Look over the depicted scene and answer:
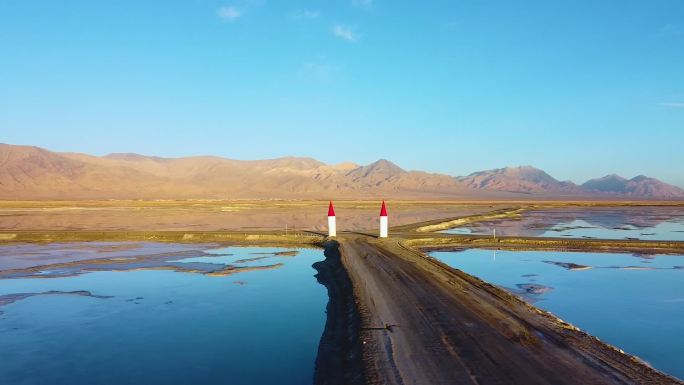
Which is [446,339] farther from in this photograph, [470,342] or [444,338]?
[470,342]

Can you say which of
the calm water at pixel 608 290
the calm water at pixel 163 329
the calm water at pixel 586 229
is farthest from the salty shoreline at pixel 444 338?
the calm water at pixel 586 229

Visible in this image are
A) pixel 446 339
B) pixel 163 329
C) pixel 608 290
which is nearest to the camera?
pixel 446 339

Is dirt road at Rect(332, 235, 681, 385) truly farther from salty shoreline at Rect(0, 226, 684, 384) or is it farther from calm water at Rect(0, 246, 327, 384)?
calm water at Rect(0, 246, 327, 384)

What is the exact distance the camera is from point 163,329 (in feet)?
34.7

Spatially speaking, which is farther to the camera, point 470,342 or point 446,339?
point 446,339

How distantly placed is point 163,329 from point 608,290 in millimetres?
12917

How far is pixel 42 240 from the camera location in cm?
2938

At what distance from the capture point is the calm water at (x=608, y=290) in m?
9.68

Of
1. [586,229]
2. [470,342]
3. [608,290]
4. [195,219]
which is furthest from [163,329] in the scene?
[195,219]

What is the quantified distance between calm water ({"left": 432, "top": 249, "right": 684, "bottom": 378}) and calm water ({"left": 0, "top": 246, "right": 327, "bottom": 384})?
6.34m

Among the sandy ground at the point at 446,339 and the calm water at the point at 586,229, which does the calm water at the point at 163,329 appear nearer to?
the sandy ground at the point at 446,339

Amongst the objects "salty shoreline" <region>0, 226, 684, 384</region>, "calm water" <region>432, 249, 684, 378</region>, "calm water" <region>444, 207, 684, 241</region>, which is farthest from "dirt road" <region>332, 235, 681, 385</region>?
"calm water" <region>444, 207, 684, 241</region>

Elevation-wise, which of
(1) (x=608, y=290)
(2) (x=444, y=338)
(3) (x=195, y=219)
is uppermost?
(3) (x=195, y=219)

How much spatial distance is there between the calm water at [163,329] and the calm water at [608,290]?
20.8 feet
